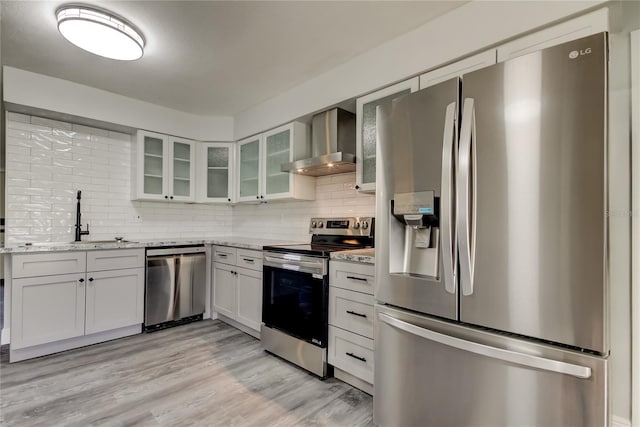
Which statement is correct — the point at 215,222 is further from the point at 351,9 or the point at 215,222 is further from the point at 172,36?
the point at 351,9

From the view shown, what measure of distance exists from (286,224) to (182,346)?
1.62m

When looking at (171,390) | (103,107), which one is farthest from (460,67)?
(103,107)

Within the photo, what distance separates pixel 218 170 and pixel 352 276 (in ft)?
8.67

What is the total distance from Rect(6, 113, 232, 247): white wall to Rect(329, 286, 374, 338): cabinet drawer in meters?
2.66

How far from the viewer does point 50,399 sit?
6.53ft

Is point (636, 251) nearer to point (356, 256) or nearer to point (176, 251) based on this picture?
point (356, 256)

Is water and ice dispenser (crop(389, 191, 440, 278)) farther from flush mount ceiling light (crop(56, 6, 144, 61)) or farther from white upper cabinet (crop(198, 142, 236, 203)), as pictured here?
white upper cabinet (crop(198, 142, 236, 203))

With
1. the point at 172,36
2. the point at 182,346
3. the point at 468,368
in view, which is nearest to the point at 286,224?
the point at 182,346

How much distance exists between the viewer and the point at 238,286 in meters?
3.20

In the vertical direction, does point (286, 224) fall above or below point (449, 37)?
below

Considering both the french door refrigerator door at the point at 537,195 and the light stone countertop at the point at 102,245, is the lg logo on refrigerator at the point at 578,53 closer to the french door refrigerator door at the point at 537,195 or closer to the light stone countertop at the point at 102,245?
the french door refrigerator door at the point at 537,195

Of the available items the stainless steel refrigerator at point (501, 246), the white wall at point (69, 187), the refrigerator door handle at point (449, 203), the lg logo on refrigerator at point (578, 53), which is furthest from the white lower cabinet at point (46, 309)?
the lg logo on refrigerator at point (578, 53)

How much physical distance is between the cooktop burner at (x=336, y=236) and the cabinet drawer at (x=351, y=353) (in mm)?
576

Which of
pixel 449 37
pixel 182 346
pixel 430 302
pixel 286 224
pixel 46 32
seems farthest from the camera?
pixel 286 224
